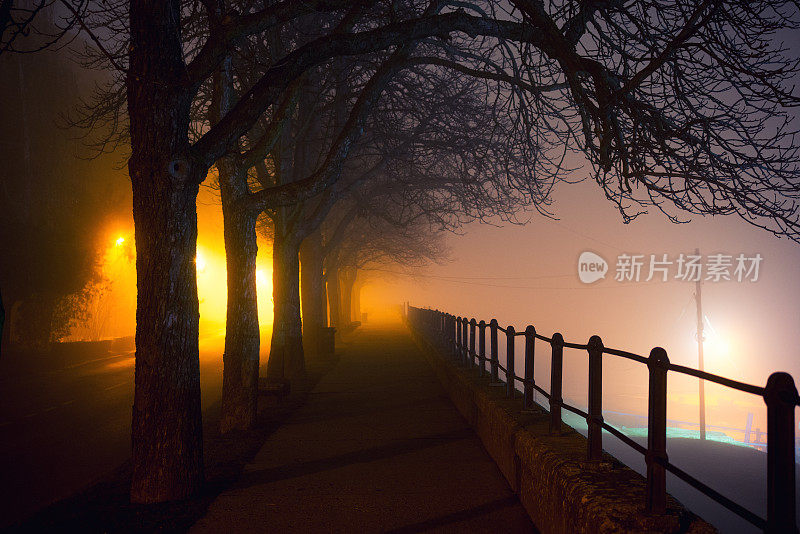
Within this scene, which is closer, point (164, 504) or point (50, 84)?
point (164, 504)

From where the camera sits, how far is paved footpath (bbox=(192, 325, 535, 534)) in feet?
15.5

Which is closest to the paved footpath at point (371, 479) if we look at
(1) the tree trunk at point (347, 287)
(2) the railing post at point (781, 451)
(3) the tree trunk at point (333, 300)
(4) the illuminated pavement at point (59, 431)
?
(4) the illuminated pavement at point (59, 431)

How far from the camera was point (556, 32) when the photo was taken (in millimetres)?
6660

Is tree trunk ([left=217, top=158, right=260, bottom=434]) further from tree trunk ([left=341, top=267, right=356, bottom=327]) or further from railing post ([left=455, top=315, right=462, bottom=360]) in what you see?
tree trunk ([left=341, top=267, right=356, bottom=327])

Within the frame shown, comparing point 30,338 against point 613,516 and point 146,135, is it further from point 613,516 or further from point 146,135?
point 613,516

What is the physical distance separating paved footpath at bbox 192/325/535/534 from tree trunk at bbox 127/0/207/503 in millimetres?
661

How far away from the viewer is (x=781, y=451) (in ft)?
7.07

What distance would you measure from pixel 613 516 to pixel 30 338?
22426 millimetres

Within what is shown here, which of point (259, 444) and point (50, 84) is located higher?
point (50, 84)

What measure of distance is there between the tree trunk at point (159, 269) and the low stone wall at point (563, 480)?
9.98ft

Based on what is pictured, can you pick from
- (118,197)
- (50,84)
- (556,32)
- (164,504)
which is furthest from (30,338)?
(556,32)

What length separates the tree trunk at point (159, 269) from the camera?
17.6ft

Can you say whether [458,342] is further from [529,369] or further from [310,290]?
[310,290]

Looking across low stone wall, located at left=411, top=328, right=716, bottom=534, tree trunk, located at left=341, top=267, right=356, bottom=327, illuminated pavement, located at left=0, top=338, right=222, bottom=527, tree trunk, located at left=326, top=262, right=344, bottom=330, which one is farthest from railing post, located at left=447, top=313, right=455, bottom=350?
tree trunk, located at left=341, top=267, right=356, bottom=327
